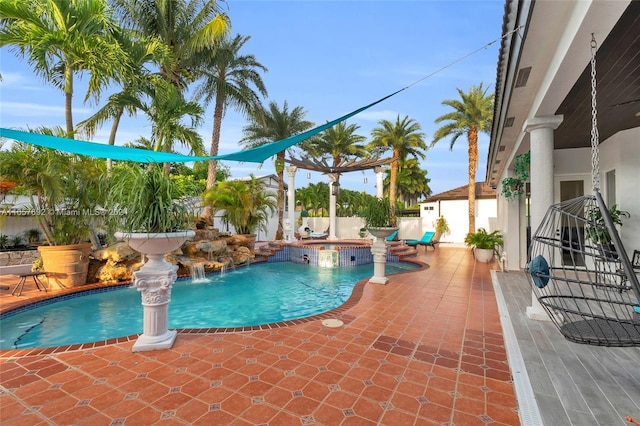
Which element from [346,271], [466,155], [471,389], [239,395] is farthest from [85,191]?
[466,155]

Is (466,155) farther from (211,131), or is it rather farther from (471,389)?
(471,389)

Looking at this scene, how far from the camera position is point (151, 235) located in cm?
356

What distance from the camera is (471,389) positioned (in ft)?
9.04

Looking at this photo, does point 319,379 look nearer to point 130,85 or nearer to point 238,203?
point 130,85

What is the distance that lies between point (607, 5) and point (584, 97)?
2.65m

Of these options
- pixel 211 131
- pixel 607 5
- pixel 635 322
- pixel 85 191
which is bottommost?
pixel 635 322

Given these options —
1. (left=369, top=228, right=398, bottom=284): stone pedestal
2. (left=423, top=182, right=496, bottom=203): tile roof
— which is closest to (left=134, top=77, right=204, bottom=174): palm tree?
(left=369, top=228, right=398, bottom=284): stone pedestal

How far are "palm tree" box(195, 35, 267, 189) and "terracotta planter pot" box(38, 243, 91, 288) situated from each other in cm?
643

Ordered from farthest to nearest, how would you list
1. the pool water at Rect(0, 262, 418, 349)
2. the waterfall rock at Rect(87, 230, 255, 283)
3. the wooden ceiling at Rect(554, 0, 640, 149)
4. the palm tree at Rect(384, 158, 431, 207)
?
the palm tree at Rect(384, 158, 431, 207), the waterfall rock at Rect(87, 230, 255, 283), the pool water at Rect(0, 262, 418, 349), the wooden ceiling at Rect(554, 0, 640, 149)

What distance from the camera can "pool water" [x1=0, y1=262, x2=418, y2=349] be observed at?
4.70 metres

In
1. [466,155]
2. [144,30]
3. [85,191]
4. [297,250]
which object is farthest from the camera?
[466,155]

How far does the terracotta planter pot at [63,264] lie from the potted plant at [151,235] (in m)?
4.36

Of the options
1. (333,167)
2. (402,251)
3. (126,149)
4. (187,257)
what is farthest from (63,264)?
(333,167)

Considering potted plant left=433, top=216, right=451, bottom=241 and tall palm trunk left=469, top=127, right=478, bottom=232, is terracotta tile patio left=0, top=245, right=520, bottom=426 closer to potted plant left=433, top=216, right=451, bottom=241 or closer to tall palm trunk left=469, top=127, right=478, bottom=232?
tall palm trunk left=469, top=127, right=478, bottom=232
